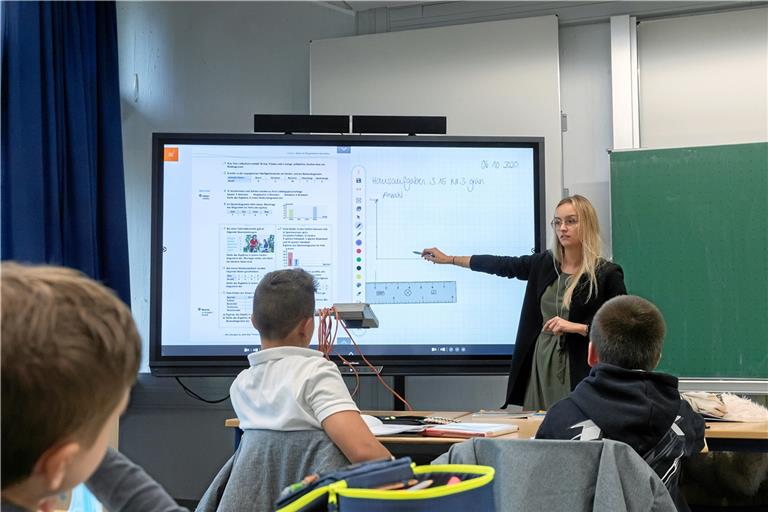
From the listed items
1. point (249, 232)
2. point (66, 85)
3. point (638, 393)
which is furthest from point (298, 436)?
point (66, 85)

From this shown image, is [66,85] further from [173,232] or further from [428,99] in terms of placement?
[428,99]

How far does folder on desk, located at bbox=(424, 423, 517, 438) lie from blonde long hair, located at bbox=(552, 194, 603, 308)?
0.94 m

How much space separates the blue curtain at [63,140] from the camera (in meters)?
3.47

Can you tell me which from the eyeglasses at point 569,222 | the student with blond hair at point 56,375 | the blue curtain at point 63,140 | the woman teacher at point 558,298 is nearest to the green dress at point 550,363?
the woman teacher at point 558,298

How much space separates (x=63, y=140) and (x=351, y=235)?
1.37 meters

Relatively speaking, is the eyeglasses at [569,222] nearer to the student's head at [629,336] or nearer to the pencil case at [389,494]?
the student's head at [629,336]

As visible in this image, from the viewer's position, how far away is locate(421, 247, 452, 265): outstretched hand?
375 cm

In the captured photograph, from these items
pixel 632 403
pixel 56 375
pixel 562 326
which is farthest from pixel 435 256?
pixel 56 375

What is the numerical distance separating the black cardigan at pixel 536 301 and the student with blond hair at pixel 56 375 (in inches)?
111

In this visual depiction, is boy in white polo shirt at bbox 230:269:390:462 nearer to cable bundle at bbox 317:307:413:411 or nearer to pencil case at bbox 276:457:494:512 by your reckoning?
cable bundle at bbox 317:307:413:411

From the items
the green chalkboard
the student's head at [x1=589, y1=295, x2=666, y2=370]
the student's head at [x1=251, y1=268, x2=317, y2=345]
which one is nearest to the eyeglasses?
the green chalkboard

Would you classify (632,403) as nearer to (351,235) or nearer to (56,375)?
(56,375)

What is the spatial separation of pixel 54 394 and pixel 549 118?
3759 millimetres

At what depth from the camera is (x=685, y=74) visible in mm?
3998
